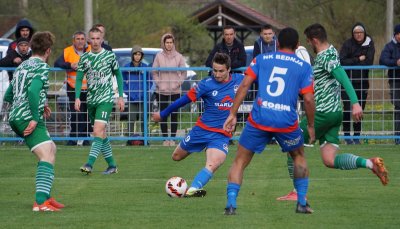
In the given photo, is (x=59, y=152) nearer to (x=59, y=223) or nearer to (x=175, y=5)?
(x=59, y=223)

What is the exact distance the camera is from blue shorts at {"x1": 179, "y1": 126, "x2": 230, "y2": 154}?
1270cm

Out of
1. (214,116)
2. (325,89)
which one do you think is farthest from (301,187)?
(214,116)

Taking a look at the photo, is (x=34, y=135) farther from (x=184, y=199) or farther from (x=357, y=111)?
(x=357, y=111)

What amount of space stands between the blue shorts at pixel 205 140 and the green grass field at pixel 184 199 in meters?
0.55

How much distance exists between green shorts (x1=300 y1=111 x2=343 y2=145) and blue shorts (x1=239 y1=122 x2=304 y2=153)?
1.30m

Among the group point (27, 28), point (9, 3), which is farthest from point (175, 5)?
point (27, 28)

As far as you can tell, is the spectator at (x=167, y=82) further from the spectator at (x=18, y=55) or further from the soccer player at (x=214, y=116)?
the soccer player at (x=214, y=116)

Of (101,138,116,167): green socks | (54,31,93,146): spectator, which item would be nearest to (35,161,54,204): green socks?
(101,138,116,167): green socks

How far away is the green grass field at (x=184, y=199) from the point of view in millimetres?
10211

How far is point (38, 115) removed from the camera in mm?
11016

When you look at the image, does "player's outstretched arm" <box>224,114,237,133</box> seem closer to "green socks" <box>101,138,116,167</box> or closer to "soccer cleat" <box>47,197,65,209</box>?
"soccer cleat" <box>47,197,65,209</box>

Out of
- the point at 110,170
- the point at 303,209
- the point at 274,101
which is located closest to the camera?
the point at 274,101

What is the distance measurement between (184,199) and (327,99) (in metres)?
1.95

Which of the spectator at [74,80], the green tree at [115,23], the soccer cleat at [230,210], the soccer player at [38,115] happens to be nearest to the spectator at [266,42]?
the spectator at [74,80]
